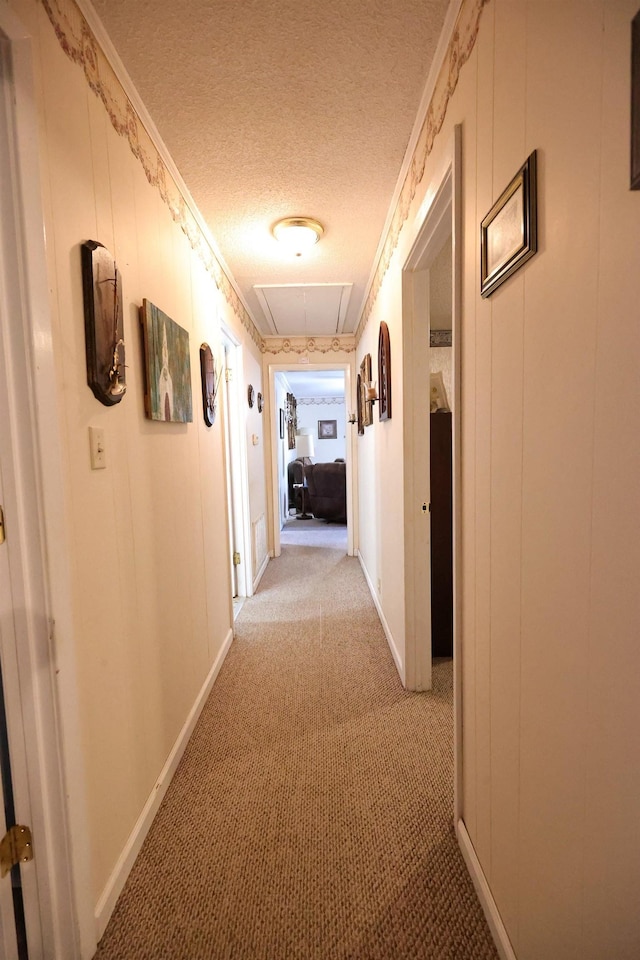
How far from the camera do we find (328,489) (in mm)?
6625

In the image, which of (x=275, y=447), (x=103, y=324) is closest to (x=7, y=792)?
(x=103, y=324)

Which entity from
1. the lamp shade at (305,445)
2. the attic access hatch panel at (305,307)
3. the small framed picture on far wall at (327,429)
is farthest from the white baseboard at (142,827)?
the small framed picture on far wall at (327,429)

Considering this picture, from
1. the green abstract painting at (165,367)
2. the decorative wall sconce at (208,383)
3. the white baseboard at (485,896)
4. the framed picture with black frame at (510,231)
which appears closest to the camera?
the framed picture with black frame at (510,231)

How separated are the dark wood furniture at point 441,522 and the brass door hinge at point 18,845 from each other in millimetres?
1967

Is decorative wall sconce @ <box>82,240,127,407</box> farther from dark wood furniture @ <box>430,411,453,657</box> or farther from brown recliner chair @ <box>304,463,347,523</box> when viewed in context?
brown recliner chair @ <box>304,463,347,523</box>

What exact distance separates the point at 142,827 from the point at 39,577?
100cm

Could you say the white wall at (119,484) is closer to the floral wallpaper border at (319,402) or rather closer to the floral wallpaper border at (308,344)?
the floral wallpaper border at (308,344)

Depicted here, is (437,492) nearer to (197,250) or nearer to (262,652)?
(262,652)

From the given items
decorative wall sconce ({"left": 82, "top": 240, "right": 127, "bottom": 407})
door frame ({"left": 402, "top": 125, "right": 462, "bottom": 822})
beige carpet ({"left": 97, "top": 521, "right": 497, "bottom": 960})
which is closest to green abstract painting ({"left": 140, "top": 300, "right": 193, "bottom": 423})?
decorative wall sconce ({"left": 82, "top": 240, "right": 127, "bottom": 407})

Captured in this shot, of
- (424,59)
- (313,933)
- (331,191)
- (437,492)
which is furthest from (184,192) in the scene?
(313,933)

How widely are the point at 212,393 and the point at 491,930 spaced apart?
2.33 meters

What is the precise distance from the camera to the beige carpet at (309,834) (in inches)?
42.7

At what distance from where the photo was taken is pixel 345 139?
1645 mm

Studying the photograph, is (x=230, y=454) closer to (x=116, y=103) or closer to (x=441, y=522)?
(x=441, y=522)
